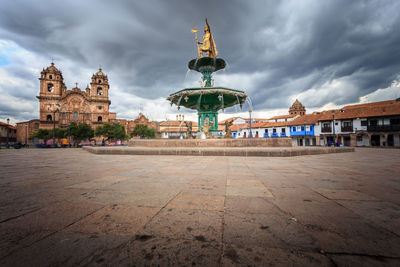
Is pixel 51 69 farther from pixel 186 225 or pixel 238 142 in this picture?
pixel 186 225

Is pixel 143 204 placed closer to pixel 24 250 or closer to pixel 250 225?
pixel 24 250

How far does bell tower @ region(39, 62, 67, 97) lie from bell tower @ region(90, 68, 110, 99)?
29.3 feet

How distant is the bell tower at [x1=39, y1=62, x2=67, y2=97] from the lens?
4862 cm

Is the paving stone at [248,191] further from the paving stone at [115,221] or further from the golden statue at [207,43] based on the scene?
the golden statue at [207,43]

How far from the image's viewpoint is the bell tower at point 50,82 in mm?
48625

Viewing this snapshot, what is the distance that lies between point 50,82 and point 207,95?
5791 centimetres

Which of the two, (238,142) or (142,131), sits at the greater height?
(142,131)

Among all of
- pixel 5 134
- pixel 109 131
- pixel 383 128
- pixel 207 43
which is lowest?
pixel 383 128

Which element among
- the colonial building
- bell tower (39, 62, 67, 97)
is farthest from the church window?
the colonial building

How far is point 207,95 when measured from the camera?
Answer: 582 inches

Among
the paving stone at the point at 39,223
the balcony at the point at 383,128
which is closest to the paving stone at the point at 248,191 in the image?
the paving stone at the point at 39,223

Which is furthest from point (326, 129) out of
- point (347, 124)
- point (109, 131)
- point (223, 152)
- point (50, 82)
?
point (50, 82)

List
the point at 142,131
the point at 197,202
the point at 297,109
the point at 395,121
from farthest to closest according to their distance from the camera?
the point at 297,109, the point at 142,131, the point at 395,121, the point at 197,202

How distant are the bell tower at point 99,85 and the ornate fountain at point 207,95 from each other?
4562cm
